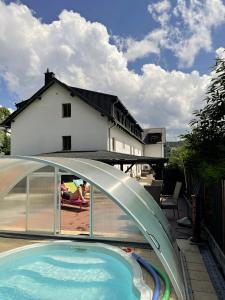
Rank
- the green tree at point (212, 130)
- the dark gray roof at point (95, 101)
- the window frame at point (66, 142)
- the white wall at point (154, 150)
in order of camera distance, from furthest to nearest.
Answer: the white wall at point (154, 150) < the window frame at point (66, 142) < the dark gray roof at point (95, 101) < the green tree at point (212, 130)

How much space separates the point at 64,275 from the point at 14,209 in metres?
4.18

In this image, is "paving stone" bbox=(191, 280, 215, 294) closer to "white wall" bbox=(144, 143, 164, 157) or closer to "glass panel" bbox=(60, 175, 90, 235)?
"glass panel" bbox=(60, 175, 90, 235)

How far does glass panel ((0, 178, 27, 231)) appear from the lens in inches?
369

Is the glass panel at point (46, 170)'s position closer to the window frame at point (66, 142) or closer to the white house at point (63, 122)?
the white house at point (63, 122)

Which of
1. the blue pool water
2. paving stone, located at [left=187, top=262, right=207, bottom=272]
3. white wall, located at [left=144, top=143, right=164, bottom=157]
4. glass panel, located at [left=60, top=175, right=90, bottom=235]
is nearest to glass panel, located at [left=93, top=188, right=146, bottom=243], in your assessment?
glass panel, located at [left=60, top=175, right=90, bottom=235]

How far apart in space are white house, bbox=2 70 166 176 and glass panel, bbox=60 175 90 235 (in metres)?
5.46

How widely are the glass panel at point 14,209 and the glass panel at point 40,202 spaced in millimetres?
309

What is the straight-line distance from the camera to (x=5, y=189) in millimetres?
8945

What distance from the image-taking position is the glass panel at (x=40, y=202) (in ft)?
29.9

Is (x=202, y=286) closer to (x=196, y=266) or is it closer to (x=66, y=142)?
(x=196, y=266)

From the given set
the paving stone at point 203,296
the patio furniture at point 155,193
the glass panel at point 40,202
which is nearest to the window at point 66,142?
the patio furniture at point 155,193

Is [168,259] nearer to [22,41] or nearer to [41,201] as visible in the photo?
[41,201]

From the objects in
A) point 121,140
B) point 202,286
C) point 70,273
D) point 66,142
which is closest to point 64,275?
point 70,273

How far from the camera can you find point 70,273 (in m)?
6.71
